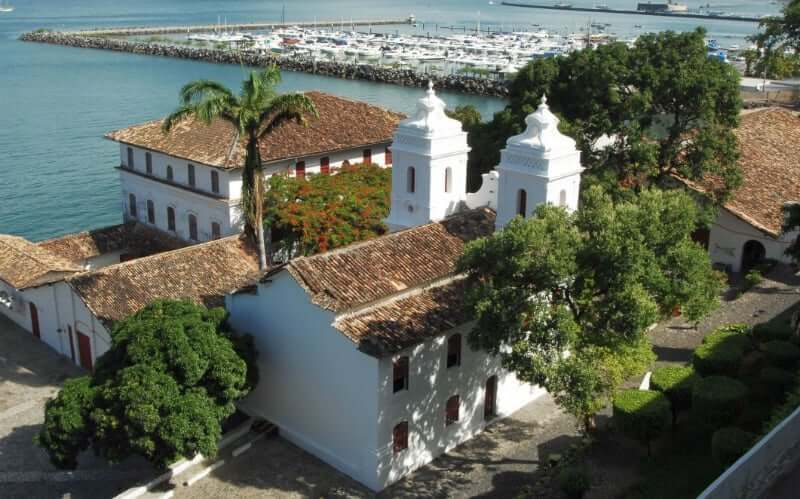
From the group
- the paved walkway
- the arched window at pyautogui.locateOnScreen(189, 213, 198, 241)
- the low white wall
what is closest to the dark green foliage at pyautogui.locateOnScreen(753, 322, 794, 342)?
the low white wall

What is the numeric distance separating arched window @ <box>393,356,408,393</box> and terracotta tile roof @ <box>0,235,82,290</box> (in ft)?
48.8

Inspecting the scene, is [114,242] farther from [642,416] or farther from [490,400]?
[642,416]

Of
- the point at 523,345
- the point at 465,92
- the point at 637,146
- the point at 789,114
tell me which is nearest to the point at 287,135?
the point at 637,146

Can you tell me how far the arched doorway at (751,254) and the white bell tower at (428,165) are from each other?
1385 cm

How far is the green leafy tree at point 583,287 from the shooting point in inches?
798

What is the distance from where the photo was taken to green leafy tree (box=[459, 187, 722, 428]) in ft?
66.5

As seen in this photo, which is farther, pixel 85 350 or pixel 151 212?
pixel 151 212

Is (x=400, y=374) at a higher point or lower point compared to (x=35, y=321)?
higher

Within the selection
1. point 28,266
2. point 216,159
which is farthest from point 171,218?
point 28,266

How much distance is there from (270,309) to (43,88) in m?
84.1

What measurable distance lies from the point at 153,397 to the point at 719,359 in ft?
50.1

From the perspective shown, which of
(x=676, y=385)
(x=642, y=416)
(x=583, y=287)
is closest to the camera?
(x=583, y=287)

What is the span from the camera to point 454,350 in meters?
24.7

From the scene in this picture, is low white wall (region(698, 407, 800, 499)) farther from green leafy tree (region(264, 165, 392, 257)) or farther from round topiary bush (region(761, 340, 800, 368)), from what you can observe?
green leafy tree (region(264, 165, 392, 257))
